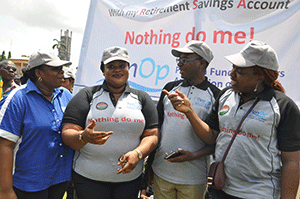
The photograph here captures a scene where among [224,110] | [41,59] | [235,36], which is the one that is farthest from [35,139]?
[235,36]

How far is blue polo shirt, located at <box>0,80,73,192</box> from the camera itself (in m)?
1.66

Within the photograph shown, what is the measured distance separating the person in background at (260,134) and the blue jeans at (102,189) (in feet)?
2.32

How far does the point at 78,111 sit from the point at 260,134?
4.53 feet

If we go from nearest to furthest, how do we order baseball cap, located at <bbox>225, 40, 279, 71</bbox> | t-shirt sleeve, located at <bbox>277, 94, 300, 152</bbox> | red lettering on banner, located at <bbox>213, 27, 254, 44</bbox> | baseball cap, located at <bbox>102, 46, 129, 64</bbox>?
1. t-shirt sleeve, located at <bbox>277, 94, 300, 152</bbox>
2. baseball cap, located at <bbox>225, 40, 279, 71</bbox>
3. baseball cap, located at <bbox>102, 46, 129, 64</bbox>
4. red lettering on banner, located at <bbox>213, 27, 254, 44</bbox>

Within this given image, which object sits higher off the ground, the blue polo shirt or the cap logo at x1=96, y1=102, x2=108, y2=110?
the cap logo at x1=96, y1=102, x2=108, y2=110

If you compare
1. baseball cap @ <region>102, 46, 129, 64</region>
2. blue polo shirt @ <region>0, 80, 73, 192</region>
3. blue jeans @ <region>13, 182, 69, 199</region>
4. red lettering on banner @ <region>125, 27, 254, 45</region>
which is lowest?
blue jeans @ <region>13, 182, 69, 199</region>

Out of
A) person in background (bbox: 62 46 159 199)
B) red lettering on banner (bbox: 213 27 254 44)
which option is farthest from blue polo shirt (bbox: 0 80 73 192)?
red lettering on banner (bbox: 213 27 254 44)

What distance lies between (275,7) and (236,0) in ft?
1.37

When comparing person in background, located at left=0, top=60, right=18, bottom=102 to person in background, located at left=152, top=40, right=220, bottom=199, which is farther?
person in background, located at left=0, top=60, right=18, bottom=102

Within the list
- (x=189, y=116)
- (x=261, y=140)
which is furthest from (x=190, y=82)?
(x=261, y=140)

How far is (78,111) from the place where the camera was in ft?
5.79

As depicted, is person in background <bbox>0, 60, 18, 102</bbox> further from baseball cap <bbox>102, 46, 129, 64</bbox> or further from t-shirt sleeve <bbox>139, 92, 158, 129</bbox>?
t-shirt sleeve <bbox>139, 92, 158, 129</bbox>

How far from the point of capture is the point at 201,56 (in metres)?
2.06

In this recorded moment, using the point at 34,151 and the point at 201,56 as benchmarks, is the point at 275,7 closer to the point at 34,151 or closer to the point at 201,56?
the point at 201,56
